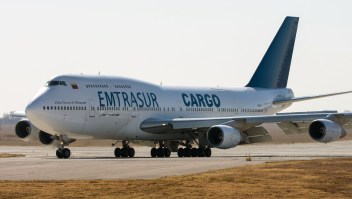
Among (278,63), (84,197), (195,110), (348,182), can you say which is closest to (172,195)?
(84,197)

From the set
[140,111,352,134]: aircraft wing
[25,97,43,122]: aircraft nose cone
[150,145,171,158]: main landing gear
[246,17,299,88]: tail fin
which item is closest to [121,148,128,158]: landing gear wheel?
[140,111,352,134]: aircraft wing

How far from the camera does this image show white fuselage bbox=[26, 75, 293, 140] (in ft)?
147

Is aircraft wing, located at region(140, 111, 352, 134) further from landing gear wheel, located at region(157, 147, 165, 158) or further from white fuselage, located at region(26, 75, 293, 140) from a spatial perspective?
landing gear wheel, located at region(157, 147, 165, 158)

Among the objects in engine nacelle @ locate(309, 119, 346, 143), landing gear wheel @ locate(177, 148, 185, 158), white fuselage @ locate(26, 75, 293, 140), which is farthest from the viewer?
landing gear wheel @ locate(177, 148, 185, 158)

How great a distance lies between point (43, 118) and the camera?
1736 inches

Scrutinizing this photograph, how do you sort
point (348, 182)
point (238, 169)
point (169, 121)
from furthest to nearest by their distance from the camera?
1. point (169, 121)
2. point (238, 169)
3. point (348, 182)

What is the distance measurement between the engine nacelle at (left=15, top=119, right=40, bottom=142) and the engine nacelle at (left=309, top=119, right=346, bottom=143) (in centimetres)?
1637

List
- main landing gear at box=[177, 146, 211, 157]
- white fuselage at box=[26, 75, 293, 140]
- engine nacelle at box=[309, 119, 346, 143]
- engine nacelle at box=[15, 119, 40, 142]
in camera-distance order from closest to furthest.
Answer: engine nacelle at box=[309, 119, 346, 143], white fuselage at box=[26, 75, 293, 140], main landing gear at box=[177, 146, 211, 157], engine nacelle at box=[15, 119, 40, 142]

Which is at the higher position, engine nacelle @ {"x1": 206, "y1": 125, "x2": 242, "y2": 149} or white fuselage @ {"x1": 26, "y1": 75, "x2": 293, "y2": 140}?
white fuselage @ {"x1": 26, "y1": 75, "x2": 293, "y2": 140}

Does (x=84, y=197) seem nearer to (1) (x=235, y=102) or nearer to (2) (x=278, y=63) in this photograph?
(1) (x=235, y=102)

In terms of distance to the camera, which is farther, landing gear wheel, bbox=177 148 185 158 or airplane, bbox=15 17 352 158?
landing gear wheel, bbox=177 148 185 158

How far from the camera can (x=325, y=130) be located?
44.3 meters

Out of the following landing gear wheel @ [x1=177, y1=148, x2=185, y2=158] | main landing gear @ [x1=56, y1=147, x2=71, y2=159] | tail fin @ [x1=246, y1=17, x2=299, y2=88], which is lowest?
main landing gear @ [x1=56, y1=147, x2=71, y2=159]

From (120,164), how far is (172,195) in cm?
1274
